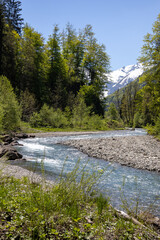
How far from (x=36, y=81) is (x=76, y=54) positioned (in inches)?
629

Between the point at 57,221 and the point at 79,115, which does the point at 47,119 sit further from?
Answer: the point at 57,221

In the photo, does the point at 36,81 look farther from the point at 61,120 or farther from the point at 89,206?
the point at 89,206

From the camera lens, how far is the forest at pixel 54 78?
32.2 m

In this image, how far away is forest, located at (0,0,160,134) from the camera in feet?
106

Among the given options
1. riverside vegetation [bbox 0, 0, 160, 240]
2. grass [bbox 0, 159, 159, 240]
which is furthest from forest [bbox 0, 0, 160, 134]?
grass [bbox 0, 159, 159, 240]

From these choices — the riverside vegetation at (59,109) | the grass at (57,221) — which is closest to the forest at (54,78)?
the riverside vegetation at (59,109)

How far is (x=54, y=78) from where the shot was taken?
1844 inches

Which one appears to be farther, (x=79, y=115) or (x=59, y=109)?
(x=79, y=115)

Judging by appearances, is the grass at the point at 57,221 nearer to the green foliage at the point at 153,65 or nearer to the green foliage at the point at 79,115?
the green foliage at the point at 153,65

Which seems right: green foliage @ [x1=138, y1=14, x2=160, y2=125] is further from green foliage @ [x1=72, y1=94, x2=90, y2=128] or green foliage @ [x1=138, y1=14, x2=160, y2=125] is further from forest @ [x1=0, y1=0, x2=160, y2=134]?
green foliage @ [x1=72, y1=94, x2=90, y2=128]

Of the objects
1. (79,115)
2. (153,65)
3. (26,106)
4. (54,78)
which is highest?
(54,78)

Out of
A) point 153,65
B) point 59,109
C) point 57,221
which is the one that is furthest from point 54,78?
point 57,221

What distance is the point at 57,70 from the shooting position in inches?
1842

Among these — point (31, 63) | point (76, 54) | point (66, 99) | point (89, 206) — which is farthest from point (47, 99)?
point (89, 206)
